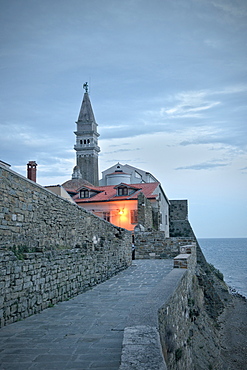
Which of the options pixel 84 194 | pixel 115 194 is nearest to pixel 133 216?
pixel 115 194

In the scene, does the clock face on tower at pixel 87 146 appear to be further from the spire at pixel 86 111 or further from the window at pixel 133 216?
the window at pixel 133 216

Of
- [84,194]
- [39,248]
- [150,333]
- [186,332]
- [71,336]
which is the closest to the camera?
[150,333]

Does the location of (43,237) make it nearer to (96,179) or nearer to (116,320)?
(116,320)

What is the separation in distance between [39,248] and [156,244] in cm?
1390

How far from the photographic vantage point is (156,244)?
70.7 ft

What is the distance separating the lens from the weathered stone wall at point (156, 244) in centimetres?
2116

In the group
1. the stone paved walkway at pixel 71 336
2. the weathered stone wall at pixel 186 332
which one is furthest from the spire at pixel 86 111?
the stone paved walkway at pixel 71 336

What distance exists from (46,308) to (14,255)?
6.33 ft

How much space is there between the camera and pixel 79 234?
437 inches

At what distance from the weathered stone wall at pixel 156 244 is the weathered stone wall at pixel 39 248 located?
9134 mm

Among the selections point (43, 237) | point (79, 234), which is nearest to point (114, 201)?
point (79, 234)

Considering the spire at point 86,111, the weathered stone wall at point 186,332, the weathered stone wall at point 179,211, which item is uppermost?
the spire at point 86,111

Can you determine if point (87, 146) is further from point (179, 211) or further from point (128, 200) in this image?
point (128, 200)

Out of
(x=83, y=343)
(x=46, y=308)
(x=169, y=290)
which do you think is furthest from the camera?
(x=46, y=308)
